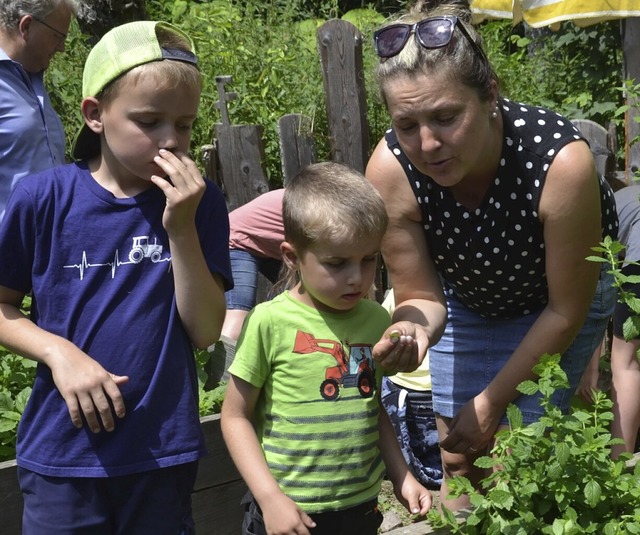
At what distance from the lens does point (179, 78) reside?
7.92 feet

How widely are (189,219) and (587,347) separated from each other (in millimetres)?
1315

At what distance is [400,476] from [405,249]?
65cm

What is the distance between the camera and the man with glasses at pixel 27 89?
4.30m

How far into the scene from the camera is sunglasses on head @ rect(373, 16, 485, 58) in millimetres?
2557


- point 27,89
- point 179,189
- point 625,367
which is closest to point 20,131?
point 27,89

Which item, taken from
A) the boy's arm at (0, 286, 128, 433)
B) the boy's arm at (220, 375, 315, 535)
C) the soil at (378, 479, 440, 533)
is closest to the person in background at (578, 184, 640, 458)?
the soil at (378, 479, 440, 533)

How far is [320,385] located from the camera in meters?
2.50

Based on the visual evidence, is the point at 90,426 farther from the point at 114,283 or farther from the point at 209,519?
the point at 209,519

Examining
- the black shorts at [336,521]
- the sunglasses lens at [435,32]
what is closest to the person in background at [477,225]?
the sunglasses lens at [435,32]

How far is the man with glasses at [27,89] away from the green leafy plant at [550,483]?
265cm

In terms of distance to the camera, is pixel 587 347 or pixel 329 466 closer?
pixel 329 466

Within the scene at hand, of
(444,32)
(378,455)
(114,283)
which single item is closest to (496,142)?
(444,32)

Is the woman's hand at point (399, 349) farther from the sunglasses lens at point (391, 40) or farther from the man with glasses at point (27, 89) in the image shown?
the man with glasses at point (27, 89)

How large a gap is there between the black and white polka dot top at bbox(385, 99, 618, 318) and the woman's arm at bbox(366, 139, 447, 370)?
0.09 feet
